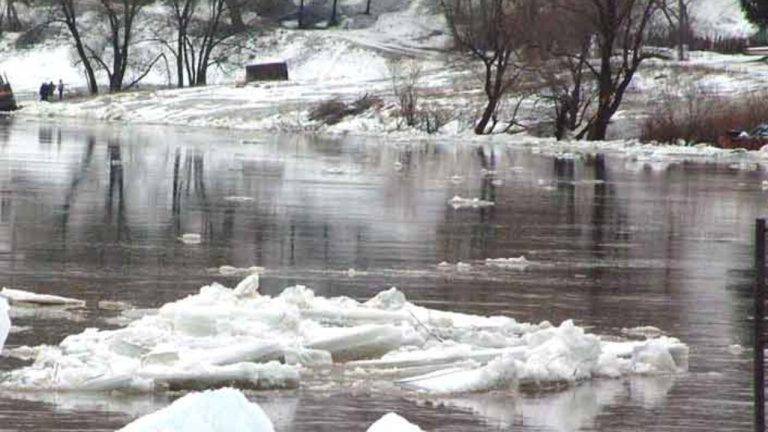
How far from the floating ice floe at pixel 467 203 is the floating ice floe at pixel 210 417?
64.3 ft

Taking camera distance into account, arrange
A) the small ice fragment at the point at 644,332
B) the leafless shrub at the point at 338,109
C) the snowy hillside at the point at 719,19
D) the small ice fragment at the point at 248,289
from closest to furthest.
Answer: the small ice fragment at the point at 248,289 → the small ice fragment at the point at 644,332 → the leafless shrub at the point at 338,109 → the snowy hillside at the point at 719,19

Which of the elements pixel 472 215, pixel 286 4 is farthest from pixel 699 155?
pixel 286 4

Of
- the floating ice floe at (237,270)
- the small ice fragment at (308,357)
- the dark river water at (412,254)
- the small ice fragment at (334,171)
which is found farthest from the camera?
the small ice fragment at (334,171)

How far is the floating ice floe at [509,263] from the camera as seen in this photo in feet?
57.5

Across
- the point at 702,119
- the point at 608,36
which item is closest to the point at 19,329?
the point at 608,36

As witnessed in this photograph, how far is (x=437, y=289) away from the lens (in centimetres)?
1523

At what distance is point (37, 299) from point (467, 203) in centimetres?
1338

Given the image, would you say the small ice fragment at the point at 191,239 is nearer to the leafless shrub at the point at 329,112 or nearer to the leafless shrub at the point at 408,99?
Answer: the leafless shrub at the point at 408,99

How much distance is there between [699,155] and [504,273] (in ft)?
110

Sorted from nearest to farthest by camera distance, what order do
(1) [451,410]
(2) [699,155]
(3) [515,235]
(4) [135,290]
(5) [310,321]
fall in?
(1) [451,410], (5) [310,321], (4) [135,290], (3) [515,235], (2) [699,155]

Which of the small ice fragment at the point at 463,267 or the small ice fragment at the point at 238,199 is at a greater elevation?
the small ice fragment at the point at 238,199

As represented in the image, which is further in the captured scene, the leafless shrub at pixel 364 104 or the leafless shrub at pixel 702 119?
the leafless shrub at pixel 364 104

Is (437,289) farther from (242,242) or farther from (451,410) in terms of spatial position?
(451,410)

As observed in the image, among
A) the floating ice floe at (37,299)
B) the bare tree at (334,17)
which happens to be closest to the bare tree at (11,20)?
the bare tree at (334,17)
